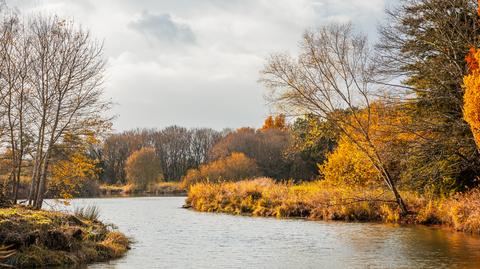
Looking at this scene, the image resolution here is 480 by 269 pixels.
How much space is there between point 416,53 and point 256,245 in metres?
12.9

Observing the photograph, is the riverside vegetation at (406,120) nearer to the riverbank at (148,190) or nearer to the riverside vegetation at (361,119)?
the riverside vegetation at (361,119)

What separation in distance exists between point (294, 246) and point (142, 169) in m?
57.9

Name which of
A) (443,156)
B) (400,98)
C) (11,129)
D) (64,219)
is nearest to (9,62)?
(11,129)

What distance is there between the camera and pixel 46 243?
49.1ft

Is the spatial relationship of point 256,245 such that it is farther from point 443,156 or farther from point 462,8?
point 462,8

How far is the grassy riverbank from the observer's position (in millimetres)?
23922

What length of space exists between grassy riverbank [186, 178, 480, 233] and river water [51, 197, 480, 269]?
154cm

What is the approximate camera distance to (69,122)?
25.3m

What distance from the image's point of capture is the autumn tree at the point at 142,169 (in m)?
74.8

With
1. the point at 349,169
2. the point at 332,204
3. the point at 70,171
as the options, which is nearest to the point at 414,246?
the point at 332,204

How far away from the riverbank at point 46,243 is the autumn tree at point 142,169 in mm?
58192

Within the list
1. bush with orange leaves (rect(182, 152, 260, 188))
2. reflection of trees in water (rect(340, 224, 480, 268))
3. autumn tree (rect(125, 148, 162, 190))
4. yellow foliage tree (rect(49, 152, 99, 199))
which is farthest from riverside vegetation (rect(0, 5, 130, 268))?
autumn tree (rect(125, 148, 162, 190))

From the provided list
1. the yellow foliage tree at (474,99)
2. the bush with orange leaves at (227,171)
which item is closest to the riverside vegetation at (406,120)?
the yellow foliage tree at (474,99)

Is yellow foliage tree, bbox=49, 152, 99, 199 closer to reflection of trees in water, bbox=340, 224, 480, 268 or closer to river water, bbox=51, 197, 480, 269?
river water, bbox=51, 197, 480, 269
